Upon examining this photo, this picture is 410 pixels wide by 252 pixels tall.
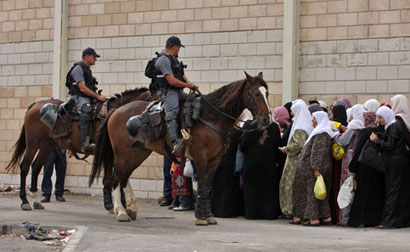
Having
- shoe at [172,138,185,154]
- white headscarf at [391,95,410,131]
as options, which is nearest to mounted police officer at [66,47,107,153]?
shoe at [172,138,185,154]

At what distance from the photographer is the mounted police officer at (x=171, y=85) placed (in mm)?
11414

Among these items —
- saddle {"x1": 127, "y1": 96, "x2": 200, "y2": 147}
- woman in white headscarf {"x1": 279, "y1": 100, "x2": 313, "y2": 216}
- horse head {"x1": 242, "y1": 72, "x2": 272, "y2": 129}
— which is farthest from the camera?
woman in white headscarf {"x1": 279, "y1": 100, "x2": 313, "y2": 216}

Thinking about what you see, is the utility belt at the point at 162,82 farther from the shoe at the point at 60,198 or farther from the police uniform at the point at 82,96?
the shoe at the point at 60,198

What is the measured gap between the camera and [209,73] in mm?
16391

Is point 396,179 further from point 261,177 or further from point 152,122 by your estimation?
point 152,122

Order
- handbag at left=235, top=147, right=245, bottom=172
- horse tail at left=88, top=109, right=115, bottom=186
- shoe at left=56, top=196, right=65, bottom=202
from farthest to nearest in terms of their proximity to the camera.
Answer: shoe at left=56, top=196, right=65, bottom=202 < handbag at left=235, top=147, right=245, bottom=172 < horse tail at left=88, top=109, right=115, bottom=186

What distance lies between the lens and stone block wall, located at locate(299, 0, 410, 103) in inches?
566

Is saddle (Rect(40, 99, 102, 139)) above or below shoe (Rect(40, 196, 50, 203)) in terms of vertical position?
above

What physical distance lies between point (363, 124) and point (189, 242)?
386 centimetres

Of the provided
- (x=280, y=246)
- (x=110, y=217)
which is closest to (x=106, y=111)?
(x=110, y=217)

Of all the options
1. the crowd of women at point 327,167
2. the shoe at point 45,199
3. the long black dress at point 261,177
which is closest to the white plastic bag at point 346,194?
the crowd of women at point 327,167

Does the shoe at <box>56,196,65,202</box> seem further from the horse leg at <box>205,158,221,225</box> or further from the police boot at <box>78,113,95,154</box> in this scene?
the horse leg at <box>205,158,221,225</box>

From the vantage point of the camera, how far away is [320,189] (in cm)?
1166

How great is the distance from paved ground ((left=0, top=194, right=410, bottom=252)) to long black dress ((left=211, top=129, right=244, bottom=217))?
0.37 meters
